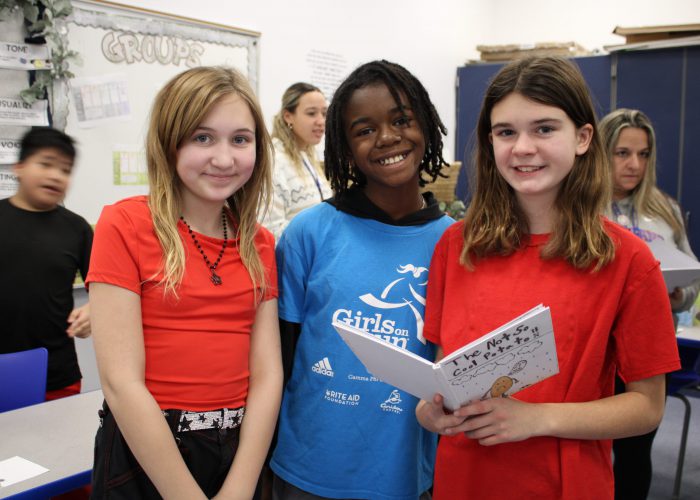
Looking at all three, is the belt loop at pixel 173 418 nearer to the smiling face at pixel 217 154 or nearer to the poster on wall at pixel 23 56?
the smiling face at pixel 217 154

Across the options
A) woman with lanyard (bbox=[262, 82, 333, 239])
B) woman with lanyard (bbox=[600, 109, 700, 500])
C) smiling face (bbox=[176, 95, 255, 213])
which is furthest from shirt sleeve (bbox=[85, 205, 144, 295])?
woman with lanyard (bbox=[262, 82, 333, 239])

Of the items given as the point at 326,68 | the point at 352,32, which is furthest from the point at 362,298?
the point at 352,32

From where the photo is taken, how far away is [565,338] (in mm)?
1119

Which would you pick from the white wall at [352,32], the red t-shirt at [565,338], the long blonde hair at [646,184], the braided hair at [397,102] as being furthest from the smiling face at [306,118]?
the red t-shirt at [565,338]

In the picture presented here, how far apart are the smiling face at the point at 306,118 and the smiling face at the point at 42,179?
1.29 meters

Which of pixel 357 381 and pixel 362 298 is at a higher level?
pixel 362 298

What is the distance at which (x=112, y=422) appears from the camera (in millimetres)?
1188

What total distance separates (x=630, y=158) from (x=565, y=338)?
145cm

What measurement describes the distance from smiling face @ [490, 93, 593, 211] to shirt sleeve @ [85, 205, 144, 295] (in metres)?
0.69

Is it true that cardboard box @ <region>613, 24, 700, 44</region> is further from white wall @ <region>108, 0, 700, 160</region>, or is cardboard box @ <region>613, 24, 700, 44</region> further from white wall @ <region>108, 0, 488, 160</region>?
white wall @ <region>108, 0, 488, 160</region>

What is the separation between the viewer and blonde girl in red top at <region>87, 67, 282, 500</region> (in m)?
1.13

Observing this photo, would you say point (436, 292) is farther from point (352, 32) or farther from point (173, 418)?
point (352, 32)

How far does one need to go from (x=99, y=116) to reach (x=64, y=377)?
1.33m

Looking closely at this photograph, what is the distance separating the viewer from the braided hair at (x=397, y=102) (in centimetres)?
137
